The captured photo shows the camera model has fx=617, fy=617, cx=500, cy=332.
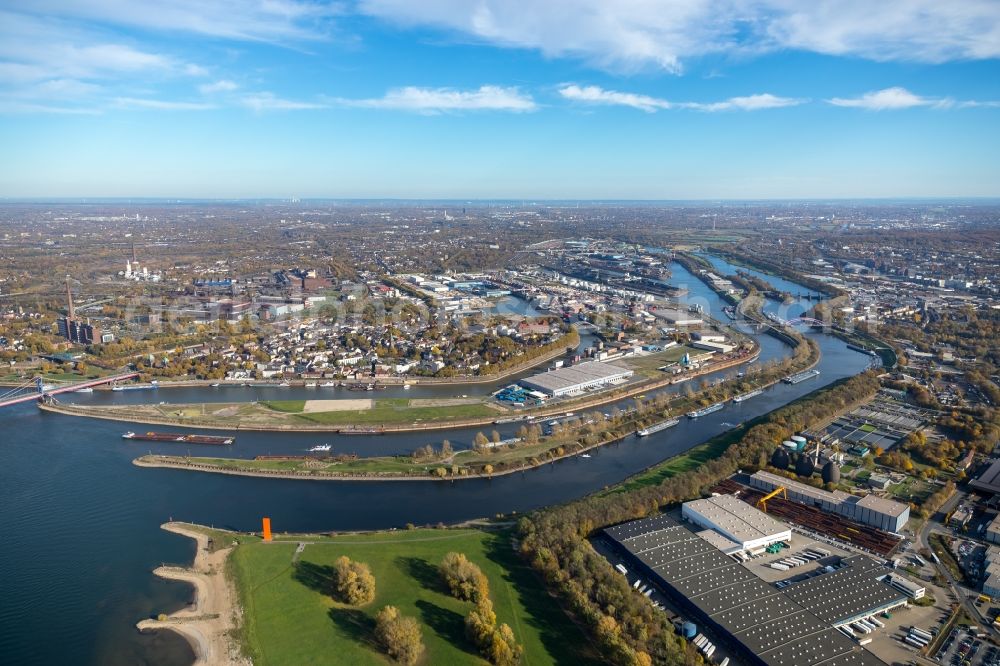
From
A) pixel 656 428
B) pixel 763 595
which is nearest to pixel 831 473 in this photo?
pixel 656 428

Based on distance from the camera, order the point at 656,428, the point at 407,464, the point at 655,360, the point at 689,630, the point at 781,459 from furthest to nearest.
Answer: the point at 655,360, the point at 656,428, the point at 407,464, the point at 781,459, the point at 689,630

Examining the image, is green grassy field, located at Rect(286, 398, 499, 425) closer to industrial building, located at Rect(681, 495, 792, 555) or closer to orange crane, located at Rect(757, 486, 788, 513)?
industrial building, located at Rect(681, 495, 792, 555)

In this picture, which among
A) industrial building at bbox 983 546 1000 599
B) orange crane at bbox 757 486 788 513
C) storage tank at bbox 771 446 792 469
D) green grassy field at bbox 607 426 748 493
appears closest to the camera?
industrial building at bbox 983 546 1000 599

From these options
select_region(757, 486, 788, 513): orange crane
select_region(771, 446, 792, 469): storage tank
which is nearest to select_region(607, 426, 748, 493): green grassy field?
select_region(771, 446, 792, 469): storage tank

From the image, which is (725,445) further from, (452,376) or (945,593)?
(452,376)

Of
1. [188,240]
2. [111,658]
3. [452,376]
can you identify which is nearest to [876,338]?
[452,376]

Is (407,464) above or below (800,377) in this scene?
below

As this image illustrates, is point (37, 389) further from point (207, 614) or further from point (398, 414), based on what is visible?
point (207, 614)
